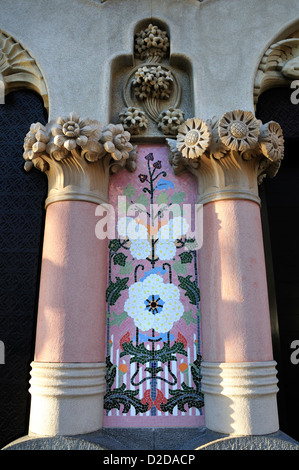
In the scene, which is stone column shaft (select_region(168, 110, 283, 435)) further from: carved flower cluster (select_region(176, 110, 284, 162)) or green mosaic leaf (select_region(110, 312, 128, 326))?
green mosaic leaf (select_region(110, 312, 128, 326))

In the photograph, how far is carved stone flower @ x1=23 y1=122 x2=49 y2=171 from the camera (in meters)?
3.15

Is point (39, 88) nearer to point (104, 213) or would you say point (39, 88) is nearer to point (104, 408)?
point (104, 213)

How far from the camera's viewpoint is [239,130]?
310 cm

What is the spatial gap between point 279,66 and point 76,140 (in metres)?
2.39

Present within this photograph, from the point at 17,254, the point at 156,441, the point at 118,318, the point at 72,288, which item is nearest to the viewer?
the point at 156,441

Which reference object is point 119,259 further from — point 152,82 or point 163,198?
point 152,82

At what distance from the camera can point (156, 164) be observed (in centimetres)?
360

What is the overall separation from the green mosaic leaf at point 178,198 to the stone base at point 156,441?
1.96 m

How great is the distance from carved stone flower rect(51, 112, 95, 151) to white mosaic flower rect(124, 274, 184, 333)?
1325 millimetres

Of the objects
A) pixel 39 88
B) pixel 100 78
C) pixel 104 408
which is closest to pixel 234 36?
pixel 100 78

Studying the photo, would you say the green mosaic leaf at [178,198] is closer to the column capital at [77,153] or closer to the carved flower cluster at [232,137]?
the carved flower cluster at [232,137]

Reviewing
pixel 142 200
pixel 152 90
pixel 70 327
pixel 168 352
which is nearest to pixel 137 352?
pixel 168 352
